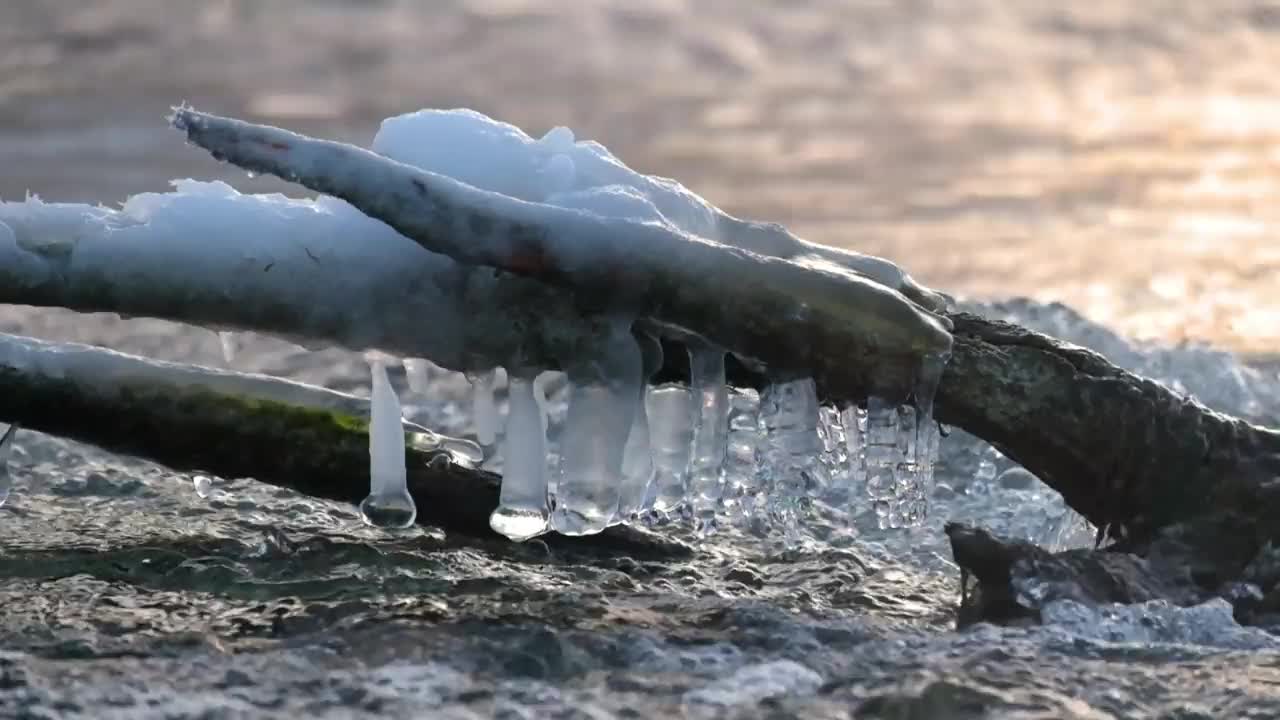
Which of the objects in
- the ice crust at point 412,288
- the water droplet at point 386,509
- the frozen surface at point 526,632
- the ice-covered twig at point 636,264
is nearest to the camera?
the frozen surface at point 526,632

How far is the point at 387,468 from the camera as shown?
375cm

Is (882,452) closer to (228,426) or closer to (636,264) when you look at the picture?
(636,264)

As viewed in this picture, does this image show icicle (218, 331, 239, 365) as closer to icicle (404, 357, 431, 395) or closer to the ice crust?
the ice crust

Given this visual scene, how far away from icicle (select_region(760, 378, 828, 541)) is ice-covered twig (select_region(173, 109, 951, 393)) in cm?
8

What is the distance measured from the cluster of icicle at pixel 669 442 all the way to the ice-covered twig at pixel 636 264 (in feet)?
0.29

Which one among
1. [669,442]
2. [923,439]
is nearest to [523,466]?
[669,442]

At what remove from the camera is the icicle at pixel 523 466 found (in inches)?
138

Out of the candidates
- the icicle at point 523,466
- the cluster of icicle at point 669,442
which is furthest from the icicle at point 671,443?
the icicle at point 523,466

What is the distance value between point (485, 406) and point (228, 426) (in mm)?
982

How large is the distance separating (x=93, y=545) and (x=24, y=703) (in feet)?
5.05

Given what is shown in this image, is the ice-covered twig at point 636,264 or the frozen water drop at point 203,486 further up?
the ice-covered twig at point 636,264

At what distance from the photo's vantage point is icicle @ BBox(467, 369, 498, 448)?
3.62m

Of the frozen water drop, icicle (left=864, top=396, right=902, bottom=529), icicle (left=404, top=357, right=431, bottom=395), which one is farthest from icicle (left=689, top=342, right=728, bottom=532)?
the frozen water drop

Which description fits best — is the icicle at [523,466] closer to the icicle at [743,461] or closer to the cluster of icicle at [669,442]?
the cluster of icicle at [669,442]
